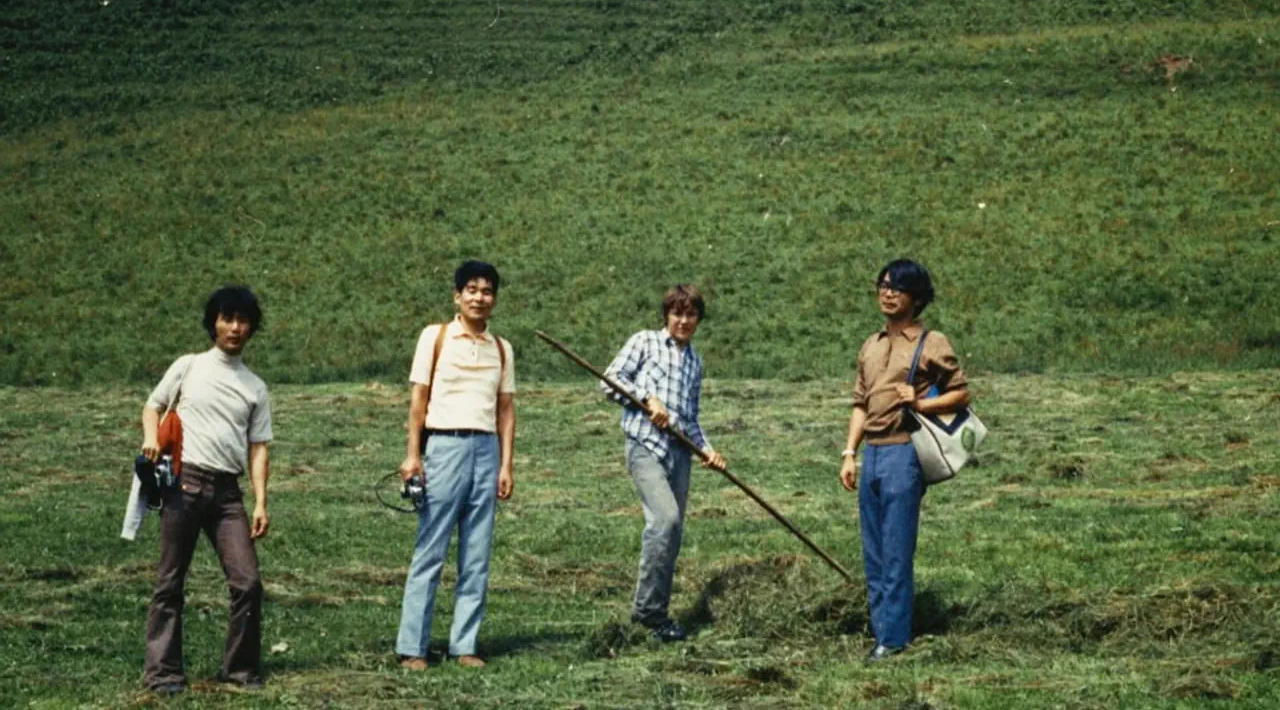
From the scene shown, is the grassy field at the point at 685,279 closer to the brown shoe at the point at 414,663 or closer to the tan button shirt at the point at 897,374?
the brown shoe at the point at 414,663

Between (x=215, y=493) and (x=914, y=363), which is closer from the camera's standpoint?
(x=215, y=493)

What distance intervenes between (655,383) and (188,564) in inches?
126

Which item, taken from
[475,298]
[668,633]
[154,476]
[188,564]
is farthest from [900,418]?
[154,476]

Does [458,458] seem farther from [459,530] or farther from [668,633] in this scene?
[668,633]

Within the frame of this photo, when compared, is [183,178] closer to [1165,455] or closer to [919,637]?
[1165,455]

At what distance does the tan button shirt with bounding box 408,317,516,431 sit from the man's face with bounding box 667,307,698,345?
1.32m

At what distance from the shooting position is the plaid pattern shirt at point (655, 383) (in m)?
11.1

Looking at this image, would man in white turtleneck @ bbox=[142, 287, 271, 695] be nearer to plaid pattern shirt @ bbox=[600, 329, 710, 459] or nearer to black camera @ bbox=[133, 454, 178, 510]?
black camera @ bbox=[133, 454, 178, 510]

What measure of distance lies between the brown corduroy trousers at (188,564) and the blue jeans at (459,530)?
106cm

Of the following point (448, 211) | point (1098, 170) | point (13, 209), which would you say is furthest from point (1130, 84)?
point (13, 209)

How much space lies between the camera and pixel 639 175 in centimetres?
5250

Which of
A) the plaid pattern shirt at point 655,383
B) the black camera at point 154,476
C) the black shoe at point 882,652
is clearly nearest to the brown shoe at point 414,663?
the black camera at point 154,476

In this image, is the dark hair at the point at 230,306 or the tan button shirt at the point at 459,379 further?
the tan button shirt at the point at 459,379

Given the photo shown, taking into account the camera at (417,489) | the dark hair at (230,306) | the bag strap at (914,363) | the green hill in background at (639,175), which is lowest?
the camera at (417,489)
